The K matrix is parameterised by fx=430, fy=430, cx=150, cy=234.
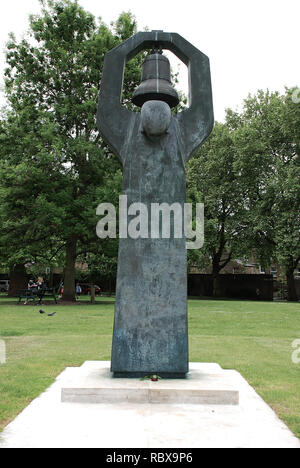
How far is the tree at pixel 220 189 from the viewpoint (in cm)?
3650

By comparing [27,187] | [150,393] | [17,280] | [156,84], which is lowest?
[150,393]

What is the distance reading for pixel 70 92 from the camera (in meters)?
25.1

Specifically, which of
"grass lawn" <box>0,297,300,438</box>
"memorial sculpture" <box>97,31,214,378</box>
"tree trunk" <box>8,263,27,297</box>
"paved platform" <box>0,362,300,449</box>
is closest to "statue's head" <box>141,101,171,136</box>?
"memorial sculpture" <box>97,31,214,378</box>

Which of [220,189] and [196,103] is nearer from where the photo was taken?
[196,103]

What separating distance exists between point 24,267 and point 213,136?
19789mm

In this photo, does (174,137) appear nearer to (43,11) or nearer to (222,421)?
(222,421)

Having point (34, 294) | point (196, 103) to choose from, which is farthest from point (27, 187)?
point (196, 103)

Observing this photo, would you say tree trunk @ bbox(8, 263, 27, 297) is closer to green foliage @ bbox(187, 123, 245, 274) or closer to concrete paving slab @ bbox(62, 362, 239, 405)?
green foliage @ bbox(187, 123, 245, 274)

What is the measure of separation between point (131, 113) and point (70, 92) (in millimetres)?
21115

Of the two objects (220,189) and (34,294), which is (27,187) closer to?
(34,294)

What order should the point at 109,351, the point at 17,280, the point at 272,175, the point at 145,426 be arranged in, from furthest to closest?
the point at 272,175 < the point at 17,280 < the point at 109,351 < the point at 145,426

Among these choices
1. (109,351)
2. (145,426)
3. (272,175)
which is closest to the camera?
(145,426)

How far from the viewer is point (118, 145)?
557cm
